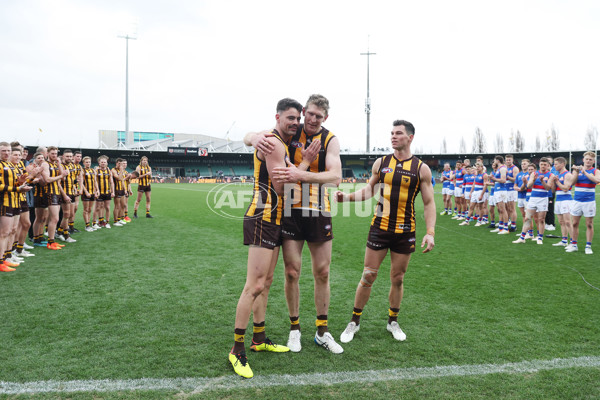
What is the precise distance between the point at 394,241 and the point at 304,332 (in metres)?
1.34

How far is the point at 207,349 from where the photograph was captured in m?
3.68

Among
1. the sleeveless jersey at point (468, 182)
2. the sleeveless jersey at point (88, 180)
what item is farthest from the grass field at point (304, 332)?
the sleeveless jersey at point (468, 182)

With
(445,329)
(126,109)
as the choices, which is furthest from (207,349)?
(126,109)

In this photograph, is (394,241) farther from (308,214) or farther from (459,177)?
(459,177)

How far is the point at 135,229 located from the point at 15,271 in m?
5.30

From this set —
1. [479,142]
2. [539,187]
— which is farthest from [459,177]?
[479,142]

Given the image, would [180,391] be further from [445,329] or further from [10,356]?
[445,329]

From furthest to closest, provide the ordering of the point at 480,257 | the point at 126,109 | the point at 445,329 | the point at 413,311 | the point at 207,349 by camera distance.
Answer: the point at 126,109 < the point at 480,257 < the point at 413,311 < the point at 445,329 < the point at 207,349

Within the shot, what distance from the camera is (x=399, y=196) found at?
4.12 m

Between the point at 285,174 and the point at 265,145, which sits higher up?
the point at 265,145

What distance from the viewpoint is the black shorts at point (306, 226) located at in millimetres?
3588

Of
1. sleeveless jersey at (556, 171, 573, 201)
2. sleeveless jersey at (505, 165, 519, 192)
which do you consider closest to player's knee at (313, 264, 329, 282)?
sleeveless jersey at (556, 171, 573, 201)

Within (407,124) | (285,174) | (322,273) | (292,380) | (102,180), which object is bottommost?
(292,380)

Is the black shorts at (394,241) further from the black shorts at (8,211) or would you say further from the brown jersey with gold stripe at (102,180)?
the brown jersey with gold stripe at (102,180)
